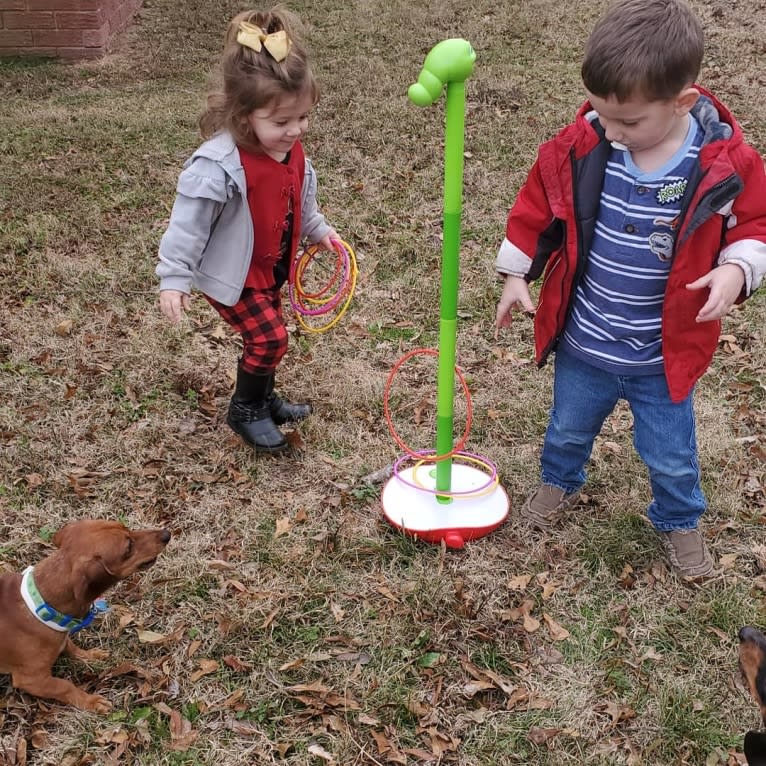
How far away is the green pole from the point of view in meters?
2.37

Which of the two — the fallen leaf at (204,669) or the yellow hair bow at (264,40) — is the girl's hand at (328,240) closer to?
the yellow hair bow at (264,40)

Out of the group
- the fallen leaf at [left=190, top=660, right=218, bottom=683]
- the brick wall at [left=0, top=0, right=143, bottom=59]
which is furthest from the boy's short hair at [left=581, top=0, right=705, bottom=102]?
the brick wall at [left=0, top=0, right=143, bottom=59]

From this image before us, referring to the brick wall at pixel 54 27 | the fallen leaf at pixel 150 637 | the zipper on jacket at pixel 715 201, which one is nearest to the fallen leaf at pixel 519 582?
the fallen leaf at pixel 150 637

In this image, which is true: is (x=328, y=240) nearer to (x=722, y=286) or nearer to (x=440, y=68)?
(x=440, y=68)

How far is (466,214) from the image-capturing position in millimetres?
6031

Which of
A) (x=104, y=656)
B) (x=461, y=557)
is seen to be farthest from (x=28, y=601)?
(x=461, y=557)

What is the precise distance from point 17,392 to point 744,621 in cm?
365

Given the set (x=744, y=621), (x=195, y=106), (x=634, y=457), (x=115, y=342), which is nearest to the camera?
(x=744, y=621)

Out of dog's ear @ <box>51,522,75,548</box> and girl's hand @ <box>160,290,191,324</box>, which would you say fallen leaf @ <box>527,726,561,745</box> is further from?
girl's hand @ <box>160,290,191,324</box>

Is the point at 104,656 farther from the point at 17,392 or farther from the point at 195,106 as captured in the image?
the point at 195,106

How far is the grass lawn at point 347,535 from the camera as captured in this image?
8.45ft

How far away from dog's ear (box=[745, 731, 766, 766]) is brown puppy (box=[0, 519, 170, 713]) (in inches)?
74.5

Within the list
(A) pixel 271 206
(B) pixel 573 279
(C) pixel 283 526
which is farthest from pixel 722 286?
(C) pixel 283 526

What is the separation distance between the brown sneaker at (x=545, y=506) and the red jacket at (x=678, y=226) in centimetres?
80
